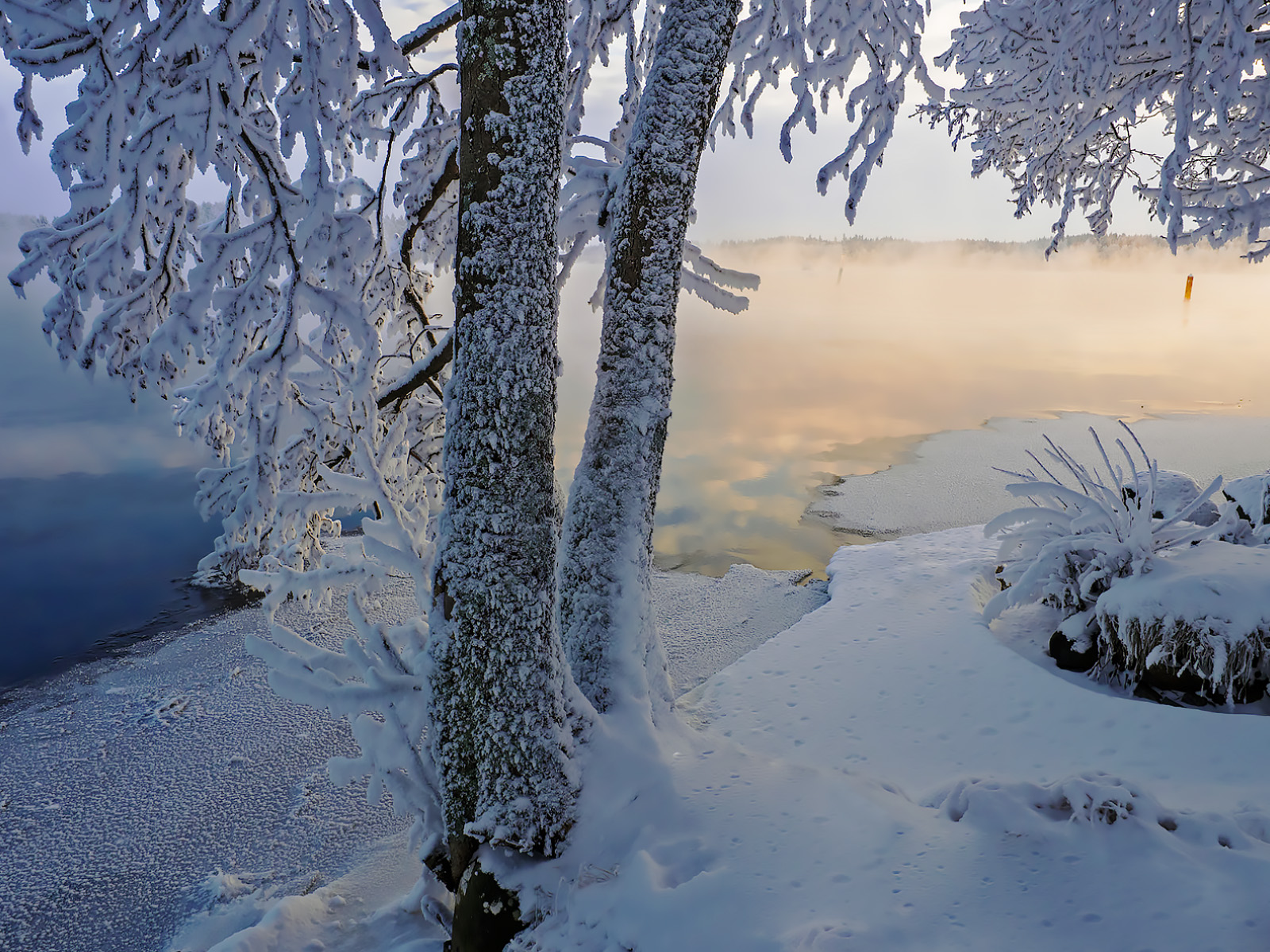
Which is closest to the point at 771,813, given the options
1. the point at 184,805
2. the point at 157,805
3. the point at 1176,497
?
the point at 184,805

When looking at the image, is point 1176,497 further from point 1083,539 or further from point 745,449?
point 745,449

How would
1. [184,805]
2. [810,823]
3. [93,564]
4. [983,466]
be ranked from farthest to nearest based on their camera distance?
[983,466] < [93,564] < [184,805] < [810,823]

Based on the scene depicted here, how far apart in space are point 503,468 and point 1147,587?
3912mm

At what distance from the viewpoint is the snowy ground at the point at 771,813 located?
7.66 feet

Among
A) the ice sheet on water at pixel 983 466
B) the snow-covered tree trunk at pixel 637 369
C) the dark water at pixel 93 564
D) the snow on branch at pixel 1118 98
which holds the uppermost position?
the snow on branch at pixel 1118 98

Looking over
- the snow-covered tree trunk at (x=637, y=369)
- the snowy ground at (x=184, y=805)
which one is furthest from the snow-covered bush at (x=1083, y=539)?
the snow-covered tree trunk at (x=637, y=369)

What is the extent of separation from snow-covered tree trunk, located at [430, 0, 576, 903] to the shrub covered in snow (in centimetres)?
347

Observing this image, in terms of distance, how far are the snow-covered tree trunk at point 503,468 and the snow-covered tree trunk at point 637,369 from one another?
60cm

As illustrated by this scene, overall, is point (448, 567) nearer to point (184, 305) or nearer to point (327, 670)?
point (327, 670)

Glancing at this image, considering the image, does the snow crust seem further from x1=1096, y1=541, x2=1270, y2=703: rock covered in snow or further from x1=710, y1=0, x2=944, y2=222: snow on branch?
x1=710, y1=0, x2=944, y2=222: snow on branch

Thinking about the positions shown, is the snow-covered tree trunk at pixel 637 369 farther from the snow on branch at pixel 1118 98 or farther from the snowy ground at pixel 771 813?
the snow on branch at pixel 1118 98

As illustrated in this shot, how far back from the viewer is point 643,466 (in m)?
3.51

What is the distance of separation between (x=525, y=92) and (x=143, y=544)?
37.2ft

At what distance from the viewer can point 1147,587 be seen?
4258mm
